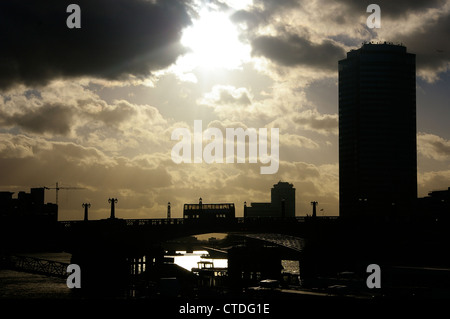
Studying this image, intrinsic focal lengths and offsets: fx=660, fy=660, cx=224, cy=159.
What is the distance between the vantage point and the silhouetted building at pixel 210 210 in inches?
6747

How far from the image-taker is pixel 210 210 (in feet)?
573

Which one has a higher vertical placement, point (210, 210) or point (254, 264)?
point (210, 210)

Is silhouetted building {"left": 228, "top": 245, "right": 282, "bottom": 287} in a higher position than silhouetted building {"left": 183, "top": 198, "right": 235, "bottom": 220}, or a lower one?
lower

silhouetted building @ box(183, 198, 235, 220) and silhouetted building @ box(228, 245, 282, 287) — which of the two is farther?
silhouetted building @ box(183, 198, 235, 220)

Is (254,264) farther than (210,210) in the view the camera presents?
No

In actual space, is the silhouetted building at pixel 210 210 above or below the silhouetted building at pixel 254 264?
above

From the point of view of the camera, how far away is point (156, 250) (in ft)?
517

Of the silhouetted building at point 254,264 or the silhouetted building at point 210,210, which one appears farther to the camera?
the silhouetted building at point 210,210

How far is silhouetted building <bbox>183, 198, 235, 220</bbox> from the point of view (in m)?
171
